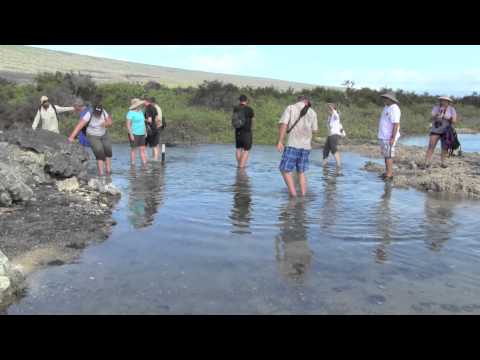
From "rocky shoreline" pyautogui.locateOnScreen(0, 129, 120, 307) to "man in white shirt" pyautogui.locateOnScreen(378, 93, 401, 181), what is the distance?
18.5 ft

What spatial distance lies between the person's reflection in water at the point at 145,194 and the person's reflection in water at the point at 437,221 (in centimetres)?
370

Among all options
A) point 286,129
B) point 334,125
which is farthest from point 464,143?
point 286,129

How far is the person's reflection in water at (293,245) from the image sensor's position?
4926mm

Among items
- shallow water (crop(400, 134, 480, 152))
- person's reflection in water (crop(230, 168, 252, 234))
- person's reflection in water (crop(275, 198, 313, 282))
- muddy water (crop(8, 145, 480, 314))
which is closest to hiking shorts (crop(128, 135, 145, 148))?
person's reflection in water (crop(230, 168, 252, 234))

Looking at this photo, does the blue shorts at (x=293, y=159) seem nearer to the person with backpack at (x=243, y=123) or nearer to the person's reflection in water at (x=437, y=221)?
the person's reflection in water at (x=437, y=221)

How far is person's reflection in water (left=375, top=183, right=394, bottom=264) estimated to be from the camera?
5.45 meters

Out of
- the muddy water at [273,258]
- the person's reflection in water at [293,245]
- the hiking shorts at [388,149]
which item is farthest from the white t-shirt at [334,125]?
the person's reflection in water at [293,245]

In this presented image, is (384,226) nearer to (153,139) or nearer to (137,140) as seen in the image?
(137,140)

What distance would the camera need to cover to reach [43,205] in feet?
23.1

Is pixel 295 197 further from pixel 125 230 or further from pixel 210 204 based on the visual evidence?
pixel 125 230

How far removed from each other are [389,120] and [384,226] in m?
4.18

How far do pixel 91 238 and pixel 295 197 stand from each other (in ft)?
12.9

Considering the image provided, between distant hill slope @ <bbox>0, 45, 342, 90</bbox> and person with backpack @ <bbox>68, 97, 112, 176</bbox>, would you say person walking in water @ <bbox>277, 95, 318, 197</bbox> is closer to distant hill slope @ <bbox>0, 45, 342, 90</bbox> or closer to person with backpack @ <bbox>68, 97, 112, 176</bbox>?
person with backpack @ <bbox>68, 97, 112, 176</bbox>
